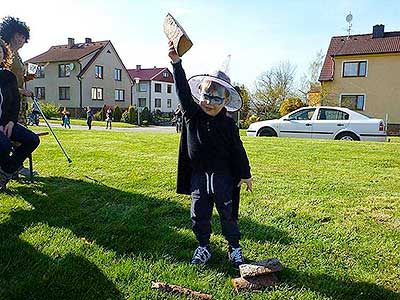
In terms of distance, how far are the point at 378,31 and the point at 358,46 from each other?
8.27ft

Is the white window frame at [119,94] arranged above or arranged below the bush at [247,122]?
above

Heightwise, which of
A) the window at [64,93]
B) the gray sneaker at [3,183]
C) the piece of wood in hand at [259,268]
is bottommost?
the piece of wood in hand at [259,268]

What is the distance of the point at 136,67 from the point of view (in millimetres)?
58656

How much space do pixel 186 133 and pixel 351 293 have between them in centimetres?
164

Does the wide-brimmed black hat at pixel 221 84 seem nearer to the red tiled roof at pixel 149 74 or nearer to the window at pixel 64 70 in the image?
the window at pixel 64 70

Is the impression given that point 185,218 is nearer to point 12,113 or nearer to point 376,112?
point 12,113

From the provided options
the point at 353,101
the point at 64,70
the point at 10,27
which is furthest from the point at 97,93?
the point at 10,27

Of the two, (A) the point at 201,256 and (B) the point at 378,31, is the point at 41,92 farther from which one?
(A) the point at 201,256

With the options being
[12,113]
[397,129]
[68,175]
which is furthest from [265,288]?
[397,129]

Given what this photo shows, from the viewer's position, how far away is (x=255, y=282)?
2.57 m

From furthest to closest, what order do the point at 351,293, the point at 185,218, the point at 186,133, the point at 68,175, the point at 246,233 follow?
the point at 68,175
the point at 185,218
the point at 246,233
the point at 186,133
the point at 351,293

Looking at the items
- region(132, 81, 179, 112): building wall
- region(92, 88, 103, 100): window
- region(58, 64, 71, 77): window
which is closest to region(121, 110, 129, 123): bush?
region(92, 88, 103, 100): window

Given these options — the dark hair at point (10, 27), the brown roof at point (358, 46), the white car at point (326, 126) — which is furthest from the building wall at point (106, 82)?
the dark hair at point (10, 27)

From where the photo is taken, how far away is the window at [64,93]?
44.0 m
